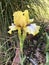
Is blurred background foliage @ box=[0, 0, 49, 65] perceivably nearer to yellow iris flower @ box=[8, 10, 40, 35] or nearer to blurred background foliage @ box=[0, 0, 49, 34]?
blurred background foliage @ box=[0, 0, 49, 34]

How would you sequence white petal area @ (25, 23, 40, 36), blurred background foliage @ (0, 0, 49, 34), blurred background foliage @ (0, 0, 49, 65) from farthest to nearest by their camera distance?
blurred background foliage @ (0, 0, 49, 34) → blurred background foliage @ (0, 0, 49, 65) → white petal area @ (25, 23, 40, 36)

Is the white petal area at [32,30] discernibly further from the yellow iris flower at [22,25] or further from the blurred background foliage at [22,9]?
the blurred background foliage at [22,9]

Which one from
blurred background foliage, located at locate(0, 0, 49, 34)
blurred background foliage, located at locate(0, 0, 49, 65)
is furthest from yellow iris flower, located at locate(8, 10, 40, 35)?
blurred background foliage, located at locate(0, 0, 49, 34)

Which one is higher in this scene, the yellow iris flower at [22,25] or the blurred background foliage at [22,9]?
the yellow iris flower at [22,25]

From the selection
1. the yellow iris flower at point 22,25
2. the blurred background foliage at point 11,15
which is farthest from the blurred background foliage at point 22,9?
the yellow iris flower at point 22,25

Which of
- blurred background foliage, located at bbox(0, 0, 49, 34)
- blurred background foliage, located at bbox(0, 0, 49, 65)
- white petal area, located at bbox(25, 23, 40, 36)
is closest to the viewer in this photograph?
white petal area, located at bbox(25, 23, 40, 36)

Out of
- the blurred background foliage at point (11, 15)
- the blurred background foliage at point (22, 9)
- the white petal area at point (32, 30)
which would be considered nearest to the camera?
the white petal area at point (32, 30)

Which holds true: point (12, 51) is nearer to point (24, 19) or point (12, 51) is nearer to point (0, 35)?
point (0, 35)

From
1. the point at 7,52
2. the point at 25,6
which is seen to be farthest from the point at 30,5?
the point at 7,52

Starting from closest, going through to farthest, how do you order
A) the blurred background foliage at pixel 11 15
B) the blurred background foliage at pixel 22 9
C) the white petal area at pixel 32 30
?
the white petal area at pixel 32 30 → the blurred background foliage at pixel 11 15 → the blurred background foliage at pixel 22 9
